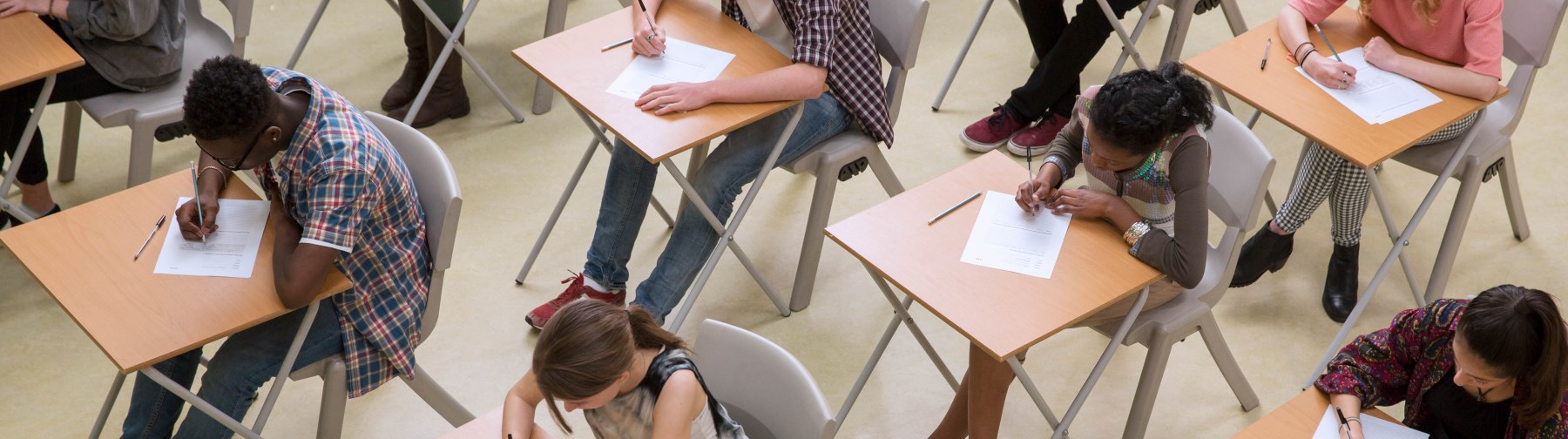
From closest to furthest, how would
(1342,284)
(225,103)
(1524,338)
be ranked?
1. (1524,338)
2. (225,103)
3. (1342,284)

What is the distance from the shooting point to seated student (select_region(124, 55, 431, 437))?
2230mm

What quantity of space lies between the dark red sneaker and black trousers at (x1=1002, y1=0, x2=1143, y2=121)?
0.03 m

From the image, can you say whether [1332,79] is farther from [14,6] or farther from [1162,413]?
[14,6]

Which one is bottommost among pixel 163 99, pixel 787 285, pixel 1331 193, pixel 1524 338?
pixel 787 285

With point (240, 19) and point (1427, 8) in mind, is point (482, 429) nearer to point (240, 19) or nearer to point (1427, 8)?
point (240, 19)

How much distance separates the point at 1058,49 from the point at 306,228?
232 centimetres

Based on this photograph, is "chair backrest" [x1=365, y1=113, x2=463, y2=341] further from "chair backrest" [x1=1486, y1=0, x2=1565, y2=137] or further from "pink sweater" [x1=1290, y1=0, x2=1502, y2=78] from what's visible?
"chair backrest" [x1=1486, y1=0, x2=1565, y2=137]

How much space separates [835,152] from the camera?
307 centimetres

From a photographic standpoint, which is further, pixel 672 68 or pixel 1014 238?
pixel 672 68

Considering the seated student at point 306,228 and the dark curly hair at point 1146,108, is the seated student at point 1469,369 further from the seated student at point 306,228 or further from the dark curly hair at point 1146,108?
the seated student at point 306,228

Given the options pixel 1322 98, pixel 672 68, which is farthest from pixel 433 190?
pixel 1322 98

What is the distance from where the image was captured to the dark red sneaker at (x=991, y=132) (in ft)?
13.0

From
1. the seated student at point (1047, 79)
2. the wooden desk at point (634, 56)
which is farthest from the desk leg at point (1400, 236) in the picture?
the wooden desk at point (634, 56)

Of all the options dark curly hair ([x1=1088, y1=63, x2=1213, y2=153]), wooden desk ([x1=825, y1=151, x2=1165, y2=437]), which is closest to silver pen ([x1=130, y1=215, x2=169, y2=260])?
wooden desk ([x1=825, y1=151, x2=1165, y2=437])
